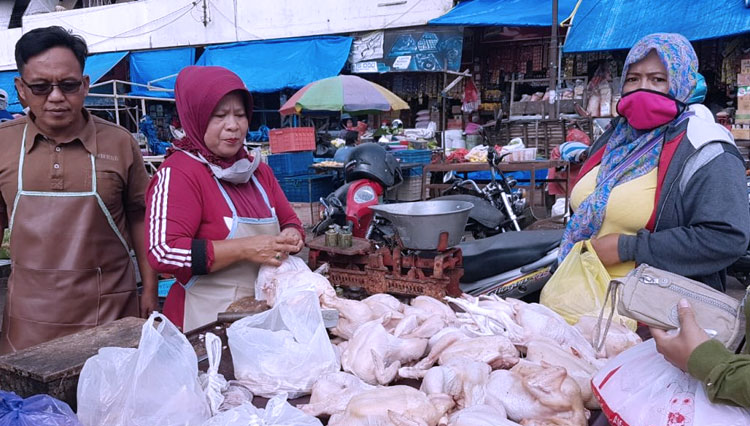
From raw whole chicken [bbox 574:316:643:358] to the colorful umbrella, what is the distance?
26.9 ft

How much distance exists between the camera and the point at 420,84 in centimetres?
1274

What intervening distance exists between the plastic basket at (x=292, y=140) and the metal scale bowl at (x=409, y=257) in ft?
19.2

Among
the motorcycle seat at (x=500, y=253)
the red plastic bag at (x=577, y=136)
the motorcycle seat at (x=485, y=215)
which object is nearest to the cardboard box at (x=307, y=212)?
the motorcycle seat at (x=485, y=215)

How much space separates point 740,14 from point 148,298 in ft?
32.2

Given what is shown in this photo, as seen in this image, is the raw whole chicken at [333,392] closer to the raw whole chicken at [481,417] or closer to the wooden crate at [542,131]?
the raw whole chicken at [481,417]

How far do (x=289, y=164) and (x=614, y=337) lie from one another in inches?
290

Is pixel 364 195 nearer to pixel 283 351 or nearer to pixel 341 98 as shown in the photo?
pixel 283 351

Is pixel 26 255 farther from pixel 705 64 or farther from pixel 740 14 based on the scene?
pixel 705 64

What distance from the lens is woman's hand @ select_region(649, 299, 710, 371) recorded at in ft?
3.88

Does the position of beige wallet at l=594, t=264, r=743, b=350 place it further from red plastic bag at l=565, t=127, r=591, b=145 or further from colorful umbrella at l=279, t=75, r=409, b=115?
colorful umbrella at l=279, t=75, r=409, b=115

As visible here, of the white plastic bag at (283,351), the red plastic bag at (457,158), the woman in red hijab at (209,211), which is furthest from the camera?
the red plastic bag at (457,158)

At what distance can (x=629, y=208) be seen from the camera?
89.0 inches

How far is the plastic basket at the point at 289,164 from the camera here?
873cm

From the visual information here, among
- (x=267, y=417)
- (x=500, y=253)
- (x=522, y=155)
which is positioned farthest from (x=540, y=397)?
(x=522, y=155)
